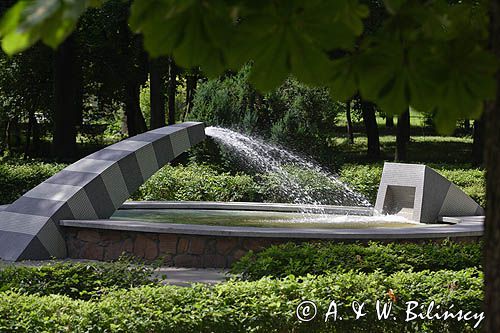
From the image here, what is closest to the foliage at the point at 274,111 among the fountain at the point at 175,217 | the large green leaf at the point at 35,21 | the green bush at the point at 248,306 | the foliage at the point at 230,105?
the foliage at the point at 230,105

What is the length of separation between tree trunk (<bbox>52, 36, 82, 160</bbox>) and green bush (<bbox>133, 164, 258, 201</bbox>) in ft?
20.5

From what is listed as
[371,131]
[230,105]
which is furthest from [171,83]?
[371,131]

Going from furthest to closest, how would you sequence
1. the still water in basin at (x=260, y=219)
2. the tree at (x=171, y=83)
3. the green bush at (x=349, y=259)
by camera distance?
the tree at (x=171, y=83) < the still water in basin at (x=260, y=219) < the green bush at (x=349, y=259)

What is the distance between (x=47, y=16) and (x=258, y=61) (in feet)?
2.13

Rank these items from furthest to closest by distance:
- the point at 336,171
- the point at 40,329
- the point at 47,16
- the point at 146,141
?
the point at 336,171 → the point at 146,141 → the point at 40,329 → the point at 47,16

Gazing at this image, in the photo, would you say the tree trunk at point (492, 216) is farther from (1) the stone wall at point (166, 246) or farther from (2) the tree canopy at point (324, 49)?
(1) the stone wall at point (166, 246)

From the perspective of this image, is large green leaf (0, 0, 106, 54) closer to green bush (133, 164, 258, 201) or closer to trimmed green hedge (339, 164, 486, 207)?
green bush (133, 164, 258, 201)

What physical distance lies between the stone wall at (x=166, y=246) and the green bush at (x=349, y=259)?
5.50 feet

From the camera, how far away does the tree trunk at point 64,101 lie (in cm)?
2352

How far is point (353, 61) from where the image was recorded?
2324mm

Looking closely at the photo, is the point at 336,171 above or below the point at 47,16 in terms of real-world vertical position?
below

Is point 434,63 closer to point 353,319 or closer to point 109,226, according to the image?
point 353,319

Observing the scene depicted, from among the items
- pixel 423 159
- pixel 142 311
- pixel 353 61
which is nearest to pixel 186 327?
pixel 142 311

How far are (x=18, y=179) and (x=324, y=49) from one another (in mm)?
16252
